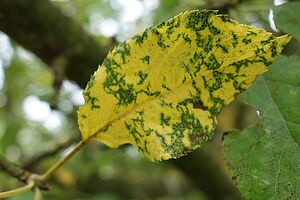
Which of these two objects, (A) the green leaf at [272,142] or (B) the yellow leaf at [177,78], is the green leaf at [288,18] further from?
(B) the yellow leaf at [177,78]

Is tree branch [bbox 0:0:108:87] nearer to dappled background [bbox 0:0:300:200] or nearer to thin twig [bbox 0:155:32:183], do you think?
dappled background [bbox 0:0:300:200]

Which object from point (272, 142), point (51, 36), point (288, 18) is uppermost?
point (51, 36)

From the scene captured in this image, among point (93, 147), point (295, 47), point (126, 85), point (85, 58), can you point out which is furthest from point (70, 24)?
point (295, 47)

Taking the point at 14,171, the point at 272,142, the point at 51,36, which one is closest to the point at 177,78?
the point at 272,142

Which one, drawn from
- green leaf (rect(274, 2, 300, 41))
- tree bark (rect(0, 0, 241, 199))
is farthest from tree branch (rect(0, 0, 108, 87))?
green leaf (rect(274, 2, 300, 41))

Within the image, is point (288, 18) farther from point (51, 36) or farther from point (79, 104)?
point (79, 104)

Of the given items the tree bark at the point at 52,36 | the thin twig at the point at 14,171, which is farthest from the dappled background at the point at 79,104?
the thin twig at the point at 14,171
